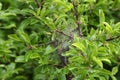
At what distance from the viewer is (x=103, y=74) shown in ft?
5.40

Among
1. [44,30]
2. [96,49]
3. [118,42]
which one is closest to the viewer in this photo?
[96,49]

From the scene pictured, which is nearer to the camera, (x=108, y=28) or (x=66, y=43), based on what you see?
(x=108, y=28)

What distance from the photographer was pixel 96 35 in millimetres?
1706

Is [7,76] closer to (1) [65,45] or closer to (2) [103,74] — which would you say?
(1) [65,45]

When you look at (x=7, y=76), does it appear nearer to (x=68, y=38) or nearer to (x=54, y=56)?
(x=54, y=56)

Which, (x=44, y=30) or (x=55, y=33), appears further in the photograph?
(x=44, y=30)

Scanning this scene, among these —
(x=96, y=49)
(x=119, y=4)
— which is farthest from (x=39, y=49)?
(x=119, y=4)

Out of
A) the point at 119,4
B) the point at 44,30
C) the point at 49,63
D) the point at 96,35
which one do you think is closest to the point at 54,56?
the point at 49,63

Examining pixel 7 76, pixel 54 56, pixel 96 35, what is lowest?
pixel 7 76

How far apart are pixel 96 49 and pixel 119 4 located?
77 centimetres

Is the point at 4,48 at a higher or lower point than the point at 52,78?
higher

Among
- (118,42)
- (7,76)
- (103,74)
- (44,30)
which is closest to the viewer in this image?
(103,74)

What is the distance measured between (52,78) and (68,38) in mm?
259

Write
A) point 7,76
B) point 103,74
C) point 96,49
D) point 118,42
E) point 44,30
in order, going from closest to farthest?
point 96,49 < point 103,74 < point 118,42 < point 44,30 < point 7,76
